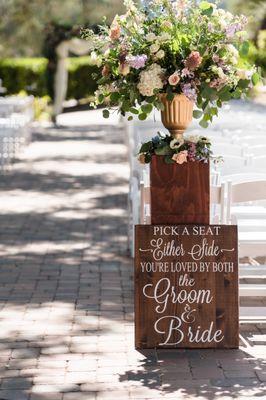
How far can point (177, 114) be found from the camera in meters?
5.77

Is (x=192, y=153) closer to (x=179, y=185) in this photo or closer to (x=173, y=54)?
(x=179, y=185)

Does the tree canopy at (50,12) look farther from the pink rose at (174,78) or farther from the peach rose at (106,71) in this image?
the pink rose at (174,78)

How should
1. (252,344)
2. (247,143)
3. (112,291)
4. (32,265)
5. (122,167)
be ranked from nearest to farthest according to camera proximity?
1. (252,344)
2. (112,291)
3. (32,265)
4. (247,143)
5. (122,167)

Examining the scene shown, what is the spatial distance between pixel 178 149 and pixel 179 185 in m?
0.22

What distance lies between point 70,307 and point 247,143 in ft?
12.1

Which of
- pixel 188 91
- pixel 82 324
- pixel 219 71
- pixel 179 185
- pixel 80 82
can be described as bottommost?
pixel 82 324

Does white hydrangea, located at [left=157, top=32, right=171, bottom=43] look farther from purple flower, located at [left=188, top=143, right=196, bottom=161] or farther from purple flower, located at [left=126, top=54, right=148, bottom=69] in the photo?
purple flower, located at [left=188, top=143, right=196, bottom=161]

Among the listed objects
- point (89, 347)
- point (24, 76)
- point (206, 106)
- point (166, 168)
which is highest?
point (24, 76)

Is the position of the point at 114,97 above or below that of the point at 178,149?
above

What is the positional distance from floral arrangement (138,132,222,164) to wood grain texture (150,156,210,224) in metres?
0.04

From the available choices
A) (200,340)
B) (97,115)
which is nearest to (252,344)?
(200,340)

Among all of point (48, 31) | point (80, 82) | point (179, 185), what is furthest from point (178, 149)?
point (80, 82)

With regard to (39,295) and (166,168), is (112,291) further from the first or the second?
(166,168)

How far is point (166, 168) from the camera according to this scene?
225 inches
